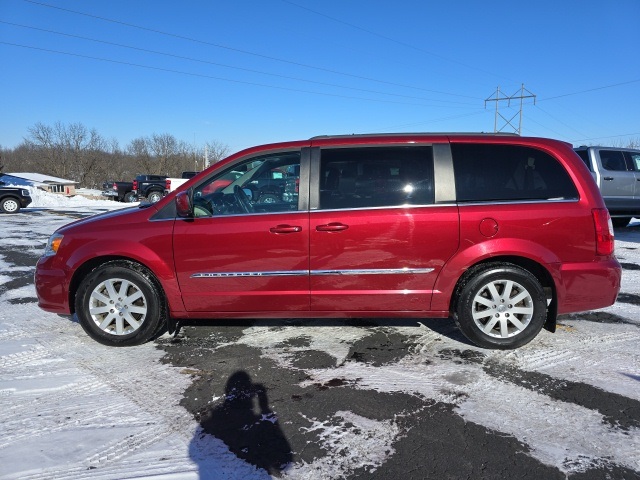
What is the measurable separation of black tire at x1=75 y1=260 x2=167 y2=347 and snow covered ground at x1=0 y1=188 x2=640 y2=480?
0.49ft

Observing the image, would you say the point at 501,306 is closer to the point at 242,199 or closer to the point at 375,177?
the point at 375,177

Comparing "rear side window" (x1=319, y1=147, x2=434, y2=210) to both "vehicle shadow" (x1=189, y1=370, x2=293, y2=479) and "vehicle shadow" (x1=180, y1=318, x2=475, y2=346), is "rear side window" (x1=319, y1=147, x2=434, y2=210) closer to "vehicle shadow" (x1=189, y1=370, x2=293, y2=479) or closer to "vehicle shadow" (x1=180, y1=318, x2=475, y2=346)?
"vehicle shadow" (x1=180, y1=318, x2=475, y2=346)

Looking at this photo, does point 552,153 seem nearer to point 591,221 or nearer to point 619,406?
point 591,221

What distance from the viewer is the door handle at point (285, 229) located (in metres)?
3.59

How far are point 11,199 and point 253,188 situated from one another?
1798cm

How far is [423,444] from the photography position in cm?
241

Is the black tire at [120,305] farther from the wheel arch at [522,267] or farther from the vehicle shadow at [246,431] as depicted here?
the wheel arch at [522,267]

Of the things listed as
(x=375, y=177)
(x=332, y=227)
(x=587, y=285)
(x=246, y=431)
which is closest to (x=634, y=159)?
(x=587, y=285)

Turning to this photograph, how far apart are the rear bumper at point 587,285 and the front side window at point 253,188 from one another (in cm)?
235

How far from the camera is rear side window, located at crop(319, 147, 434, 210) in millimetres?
3631

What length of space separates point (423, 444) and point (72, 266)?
3.20 meters

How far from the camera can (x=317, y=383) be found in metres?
3.13

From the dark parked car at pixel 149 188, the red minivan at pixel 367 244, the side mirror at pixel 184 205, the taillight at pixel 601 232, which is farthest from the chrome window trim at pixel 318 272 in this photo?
the dark parked car at pixel 149 188

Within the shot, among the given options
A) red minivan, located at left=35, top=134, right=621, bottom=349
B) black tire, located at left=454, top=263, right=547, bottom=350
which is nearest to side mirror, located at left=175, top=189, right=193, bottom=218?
red minivan, located at left=35, top=134, right=621, bottom=349
